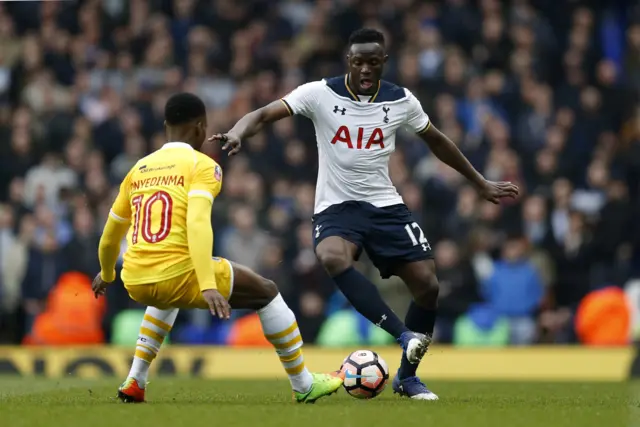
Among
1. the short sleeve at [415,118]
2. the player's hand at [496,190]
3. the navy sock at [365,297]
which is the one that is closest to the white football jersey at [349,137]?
the short sleeve at [415,118]

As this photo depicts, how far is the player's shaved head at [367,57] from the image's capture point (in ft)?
30.6

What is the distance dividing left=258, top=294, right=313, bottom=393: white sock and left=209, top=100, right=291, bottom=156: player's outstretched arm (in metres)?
1.03

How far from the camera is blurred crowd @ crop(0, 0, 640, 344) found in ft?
49.9

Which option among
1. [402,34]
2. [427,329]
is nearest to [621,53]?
[402,34]

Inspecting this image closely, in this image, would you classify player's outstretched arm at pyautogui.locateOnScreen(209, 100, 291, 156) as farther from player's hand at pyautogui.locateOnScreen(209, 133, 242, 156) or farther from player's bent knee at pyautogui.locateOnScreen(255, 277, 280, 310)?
player's bent knee at pyautogui.locateOnScreen(255, 277, 280, 310)

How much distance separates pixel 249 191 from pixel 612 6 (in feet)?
21.2

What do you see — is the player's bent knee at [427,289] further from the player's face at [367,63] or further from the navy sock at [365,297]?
the player's face at [367,63]

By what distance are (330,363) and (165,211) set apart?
6.42m

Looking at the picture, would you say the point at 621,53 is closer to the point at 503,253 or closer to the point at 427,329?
the point at 503,253

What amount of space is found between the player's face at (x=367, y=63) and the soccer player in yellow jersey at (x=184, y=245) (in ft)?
4.63

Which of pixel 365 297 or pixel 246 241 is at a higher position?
pixel 365 297

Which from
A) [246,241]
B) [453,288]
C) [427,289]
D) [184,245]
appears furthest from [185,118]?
[246,241]

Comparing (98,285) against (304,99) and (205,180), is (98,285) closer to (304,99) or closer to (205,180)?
(205,180)

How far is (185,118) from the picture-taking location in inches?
330
